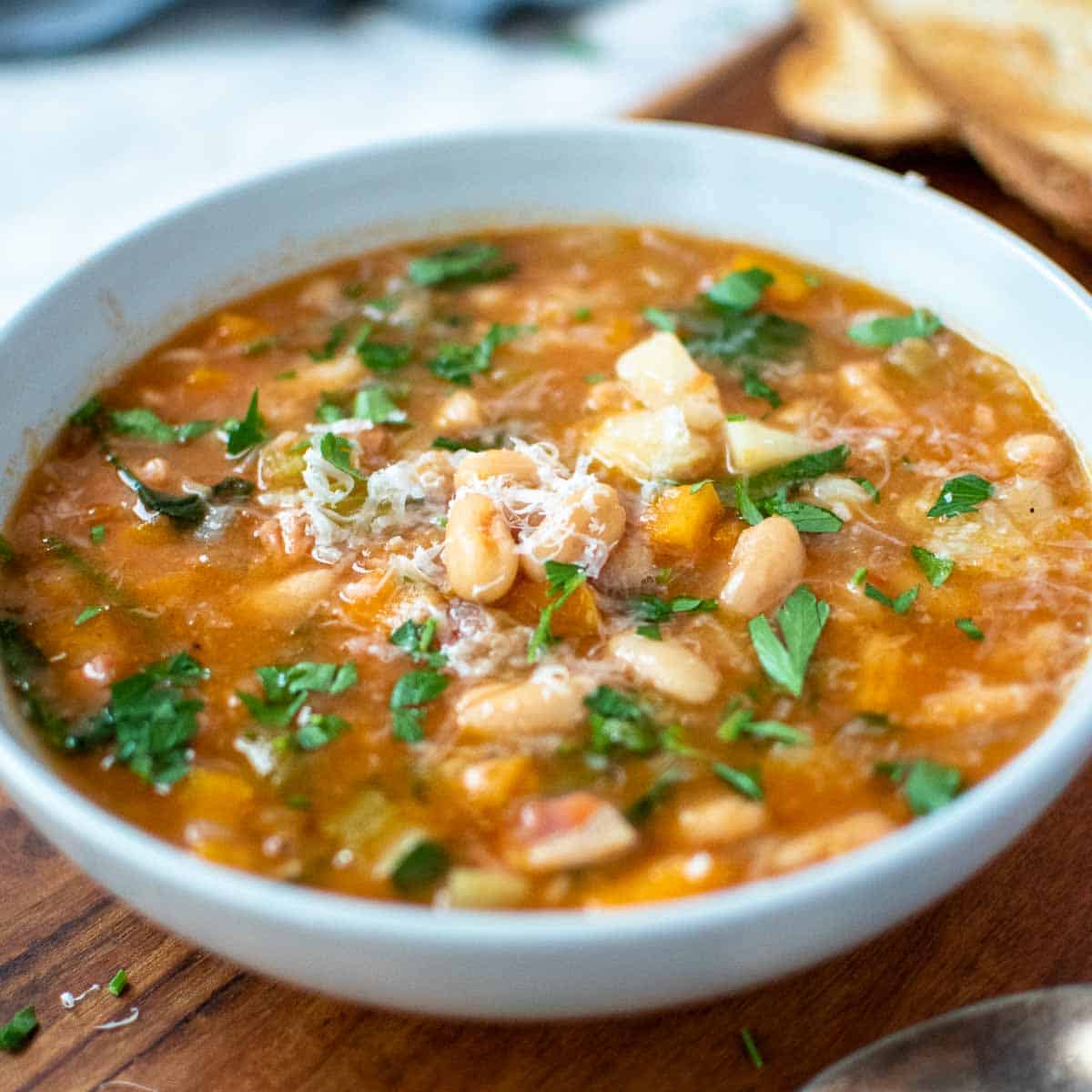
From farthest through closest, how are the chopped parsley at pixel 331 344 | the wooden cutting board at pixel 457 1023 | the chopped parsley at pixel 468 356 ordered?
the chopped parsley at pixel 331 344, the chopped parsley at pixel 468 356, the wooden cutting board at pixel 457 1023

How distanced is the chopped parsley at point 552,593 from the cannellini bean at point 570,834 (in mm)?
382

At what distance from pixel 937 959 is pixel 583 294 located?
210 cm

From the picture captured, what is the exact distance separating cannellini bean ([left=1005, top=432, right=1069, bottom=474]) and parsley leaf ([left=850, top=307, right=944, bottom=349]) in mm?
528

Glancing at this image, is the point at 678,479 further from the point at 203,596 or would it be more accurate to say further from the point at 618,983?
the point at 618,983

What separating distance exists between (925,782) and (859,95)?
118 inches

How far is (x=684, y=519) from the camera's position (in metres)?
2.96

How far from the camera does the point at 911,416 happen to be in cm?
331

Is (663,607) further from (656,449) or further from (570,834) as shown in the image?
(570,834)

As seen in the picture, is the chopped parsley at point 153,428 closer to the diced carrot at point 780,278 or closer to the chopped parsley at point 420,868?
the chopped parsley at point 420,868

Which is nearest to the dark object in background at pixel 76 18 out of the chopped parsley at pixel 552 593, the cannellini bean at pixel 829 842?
the chopped parsley at pixel 552 593

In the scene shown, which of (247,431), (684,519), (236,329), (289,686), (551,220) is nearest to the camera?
(289,686)

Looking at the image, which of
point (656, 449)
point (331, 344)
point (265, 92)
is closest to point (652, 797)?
point (656, 449)

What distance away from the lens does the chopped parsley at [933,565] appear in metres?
2.84

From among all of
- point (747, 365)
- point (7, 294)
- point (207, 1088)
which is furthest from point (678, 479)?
point (7, 294)
